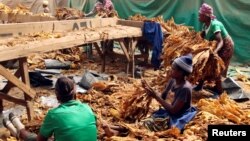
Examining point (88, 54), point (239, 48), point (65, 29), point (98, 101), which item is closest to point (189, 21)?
point (239, 48)

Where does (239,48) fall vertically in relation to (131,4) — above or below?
below

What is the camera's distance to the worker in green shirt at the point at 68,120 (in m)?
3.27

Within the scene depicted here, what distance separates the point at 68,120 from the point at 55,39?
12.8ft

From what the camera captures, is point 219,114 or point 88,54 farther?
point 88,54

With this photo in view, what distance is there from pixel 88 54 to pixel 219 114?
24.7 feet

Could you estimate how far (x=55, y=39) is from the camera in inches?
273

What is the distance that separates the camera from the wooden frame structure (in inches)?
228

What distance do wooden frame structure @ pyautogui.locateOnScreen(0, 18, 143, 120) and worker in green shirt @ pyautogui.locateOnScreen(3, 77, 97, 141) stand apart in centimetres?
246

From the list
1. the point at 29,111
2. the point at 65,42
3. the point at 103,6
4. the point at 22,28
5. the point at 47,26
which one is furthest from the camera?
the point at 103,6

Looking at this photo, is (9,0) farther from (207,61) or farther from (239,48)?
(207,61)

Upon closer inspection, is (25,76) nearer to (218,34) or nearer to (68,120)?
(68,120)

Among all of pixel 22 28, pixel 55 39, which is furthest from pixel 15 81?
pixel 22 28

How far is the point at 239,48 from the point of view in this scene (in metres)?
11.8

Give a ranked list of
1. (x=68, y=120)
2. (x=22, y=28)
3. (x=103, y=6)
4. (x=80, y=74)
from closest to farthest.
Result: 1. (x=68, y=120)
2. (x=22, y=28)
3. (x=80, y=74)
4. (x=103, y=6)
